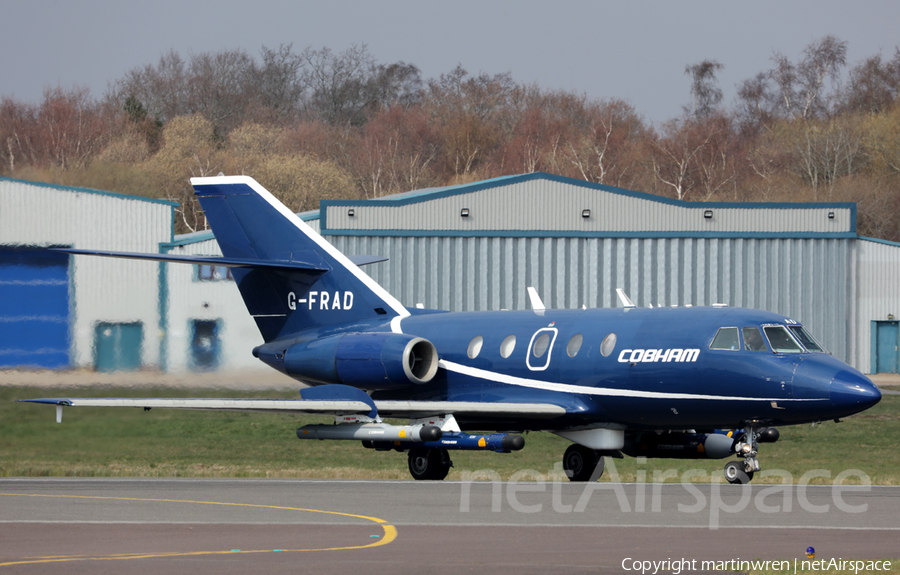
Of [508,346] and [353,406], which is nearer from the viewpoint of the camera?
[353,406]

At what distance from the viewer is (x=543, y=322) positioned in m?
24.9

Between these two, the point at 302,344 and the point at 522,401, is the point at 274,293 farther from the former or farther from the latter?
the point at 522,401

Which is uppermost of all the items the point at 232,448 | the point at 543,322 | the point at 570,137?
the point at 570,137

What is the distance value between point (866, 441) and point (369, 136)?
234ft

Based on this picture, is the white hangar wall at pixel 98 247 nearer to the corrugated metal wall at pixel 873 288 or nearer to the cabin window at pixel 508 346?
the cabin window at pixel 508 346

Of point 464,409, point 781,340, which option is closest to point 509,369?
point 464,409

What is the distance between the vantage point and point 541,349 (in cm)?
2425

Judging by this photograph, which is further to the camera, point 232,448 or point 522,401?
point 232,448

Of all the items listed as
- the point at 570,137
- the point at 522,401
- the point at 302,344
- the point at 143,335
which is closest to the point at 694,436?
the point at 522,401

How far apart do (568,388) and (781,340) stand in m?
4.29

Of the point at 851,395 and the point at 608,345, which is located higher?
the point at 608,345

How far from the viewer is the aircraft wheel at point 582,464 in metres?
24.3

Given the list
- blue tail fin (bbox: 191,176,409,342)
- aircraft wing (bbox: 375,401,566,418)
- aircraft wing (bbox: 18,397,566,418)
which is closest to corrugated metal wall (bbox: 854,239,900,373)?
blue tail fin (bbox: 191,176,409,342)

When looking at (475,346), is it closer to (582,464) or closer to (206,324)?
(582,464)
